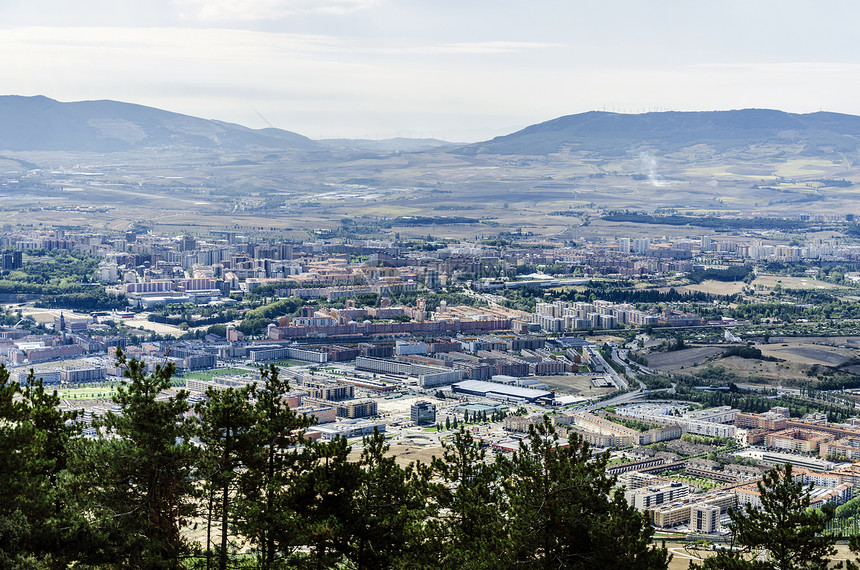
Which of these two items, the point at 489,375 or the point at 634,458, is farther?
the point at 489,375

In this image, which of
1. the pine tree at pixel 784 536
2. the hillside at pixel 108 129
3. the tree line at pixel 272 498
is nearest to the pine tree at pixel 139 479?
the tree line at pixel 272 498

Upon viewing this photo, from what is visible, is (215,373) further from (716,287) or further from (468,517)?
(716,287)

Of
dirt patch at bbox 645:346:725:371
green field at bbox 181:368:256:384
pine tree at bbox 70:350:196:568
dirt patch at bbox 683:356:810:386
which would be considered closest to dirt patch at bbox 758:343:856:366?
dirt patch at bbox 683:356:810:386

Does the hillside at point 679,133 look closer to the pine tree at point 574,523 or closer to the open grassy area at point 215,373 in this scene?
the open grassy area at point 215,373

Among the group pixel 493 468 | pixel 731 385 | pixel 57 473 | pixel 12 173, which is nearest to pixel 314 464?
pixel 493 468

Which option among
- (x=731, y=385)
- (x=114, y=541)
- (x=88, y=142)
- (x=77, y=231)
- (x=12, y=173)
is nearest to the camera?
(x=114, y=541)

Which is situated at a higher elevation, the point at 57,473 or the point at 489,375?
the point at 57,473

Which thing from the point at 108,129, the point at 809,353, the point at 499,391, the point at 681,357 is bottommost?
the point at 499,391

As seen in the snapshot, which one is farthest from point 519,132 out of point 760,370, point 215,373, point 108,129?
point 215,373

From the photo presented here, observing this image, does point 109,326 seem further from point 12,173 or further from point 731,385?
point 12,173
